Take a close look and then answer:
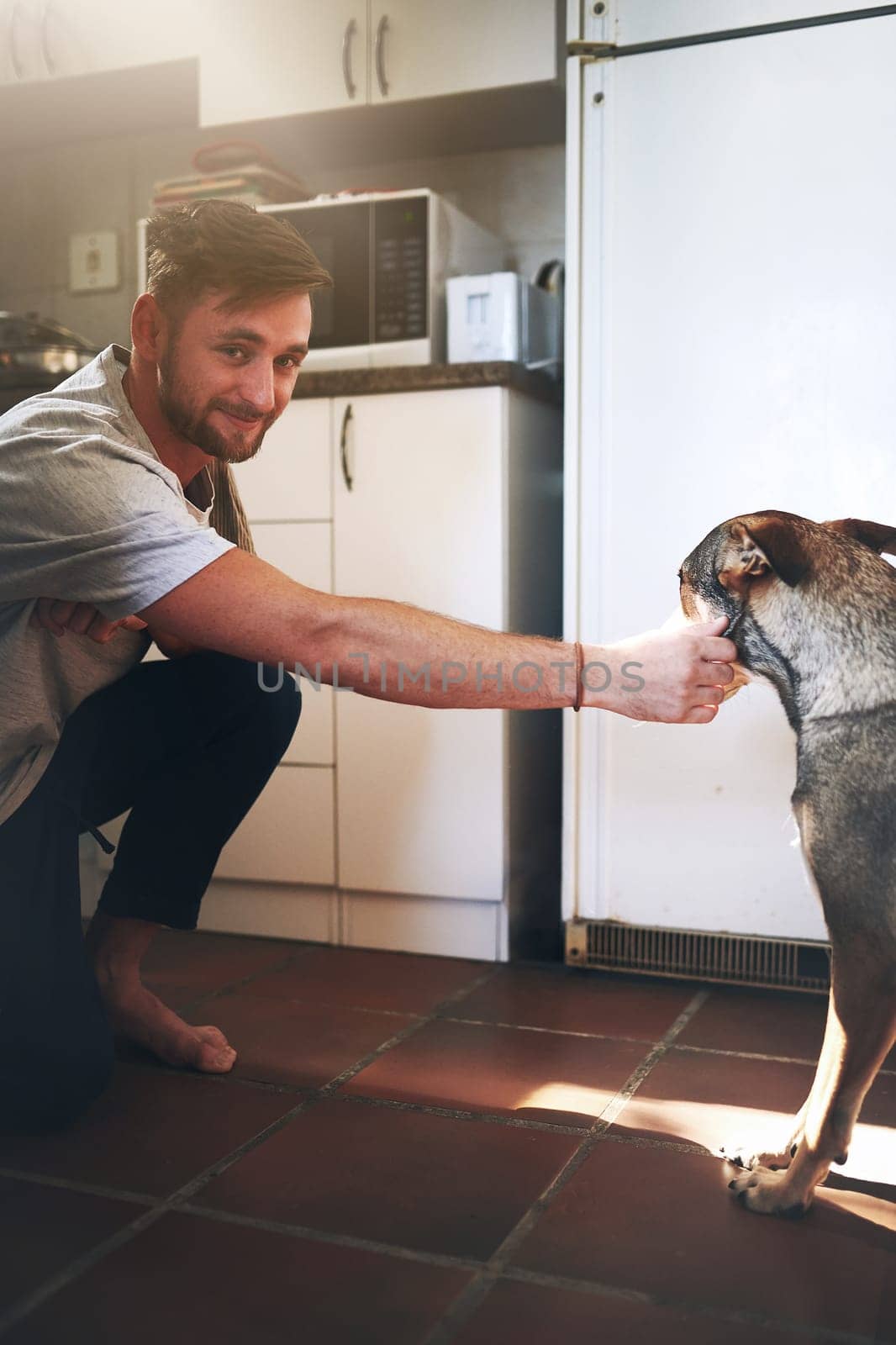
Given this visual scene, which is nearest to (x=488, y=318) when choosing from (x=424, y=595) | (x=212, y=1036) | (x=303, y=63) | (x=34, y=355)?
(x=424, y=595)

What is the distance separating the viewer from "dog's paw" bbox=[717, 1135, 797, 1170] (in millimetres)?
1330

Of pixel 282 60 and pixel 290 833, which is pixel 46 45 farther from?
pixel 290 833

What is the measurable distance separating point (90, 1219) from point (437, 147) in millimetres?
2450

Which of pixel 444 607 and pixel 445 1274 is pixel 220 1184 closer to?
pixel 445 1274

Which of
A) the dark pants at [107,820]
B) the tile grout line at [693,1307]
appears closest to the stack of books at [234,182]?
the dark pants at [107,820]

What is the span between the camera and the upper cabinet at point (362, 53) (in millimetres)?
2387

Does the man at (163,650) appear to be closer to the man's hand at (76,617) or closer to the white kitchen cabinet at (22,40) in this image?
A: the man's hand at (76,617)

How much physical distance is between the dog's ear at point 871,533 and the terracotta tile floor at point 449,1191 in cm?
70

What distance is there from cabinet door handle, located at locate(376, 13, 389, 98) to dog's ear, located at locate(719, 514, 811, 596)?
65.8 inches

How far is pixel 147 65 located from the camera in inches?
106

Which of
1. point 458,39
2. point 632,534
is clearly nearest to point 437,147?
point 458,39

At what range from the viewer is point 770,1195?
48.8 inches

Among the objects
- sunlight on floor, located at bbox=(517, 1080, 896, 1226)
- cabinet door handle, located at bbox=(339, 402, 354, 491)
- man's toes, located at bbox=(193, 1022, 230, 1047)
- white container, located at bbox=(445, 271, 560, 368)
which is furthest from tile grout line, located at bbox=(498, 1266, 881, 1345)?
white container, located at bbox=(445, 271, 560, 368)

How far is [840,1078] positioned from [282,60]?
2.34 meters
